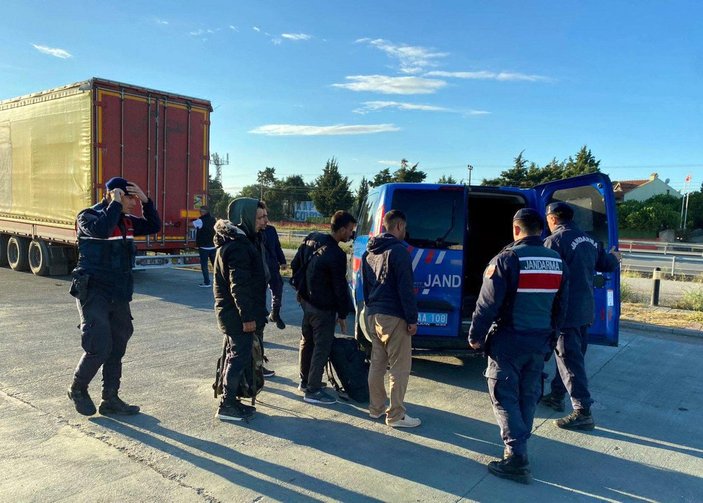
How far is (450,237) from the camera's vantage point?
16.9 feet

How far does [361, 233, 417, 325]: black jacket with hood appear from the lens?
4070 millimetres

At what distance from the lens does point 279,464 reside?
3500 millimetres

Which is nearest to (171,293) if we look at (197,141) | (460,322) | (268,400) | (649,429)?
(197,141)

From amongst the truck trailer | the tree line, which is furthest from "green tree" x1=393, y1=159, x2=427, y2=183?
the truck trailer

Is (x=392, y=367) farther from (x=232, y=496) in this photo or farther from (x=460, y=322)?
(x=232, y=496)

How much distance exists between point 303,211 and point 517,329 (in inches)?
2557

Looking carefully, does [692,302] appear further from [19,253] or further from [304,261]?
[19,253]

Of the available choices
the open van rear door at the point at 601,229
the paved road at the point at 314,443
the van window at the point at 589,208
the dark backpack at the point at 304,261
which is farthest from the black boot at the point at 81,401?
the van window at the point at 589,208

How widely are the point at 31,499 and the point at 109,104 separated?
910 cm

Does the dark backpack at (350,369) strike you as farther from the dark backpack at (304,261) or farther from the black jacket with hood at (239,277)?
the black jacket with hood at (239,277)

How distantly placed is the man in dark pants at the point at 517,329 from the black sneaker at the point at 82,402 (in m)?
3.12

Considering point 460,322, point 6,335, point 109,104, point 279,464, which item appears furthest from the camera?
point 109,104

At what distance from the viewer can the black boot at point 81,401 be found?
416 centimetres

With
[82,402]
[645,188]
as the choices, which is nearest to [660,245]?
[82,402]
